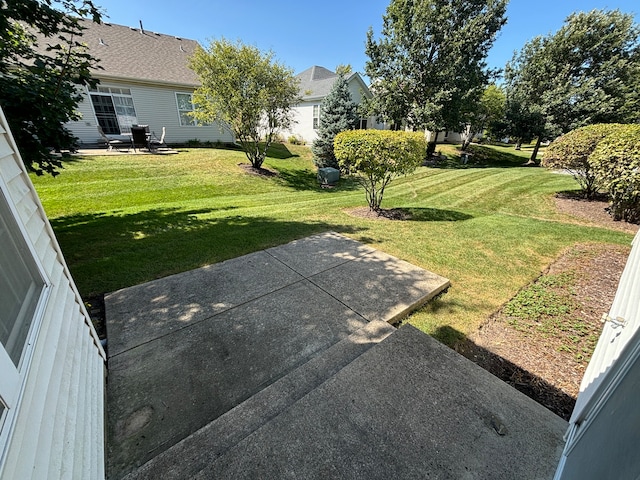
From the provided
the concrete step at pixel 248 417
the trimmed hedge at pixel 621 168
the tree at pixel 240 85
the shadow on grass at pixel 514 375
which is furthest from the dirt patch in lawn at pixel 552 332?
the tree at pixel 240 85

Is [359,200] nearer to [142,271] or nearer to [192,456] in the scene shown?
[142,271]

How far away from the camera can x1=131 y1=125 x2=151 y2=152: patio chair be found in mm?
11760

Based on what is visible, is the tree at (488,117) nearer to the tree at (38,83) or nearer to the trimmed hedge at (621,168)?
the trimmed hedge at (621,168)

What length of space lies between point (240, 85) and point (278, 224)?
731cm

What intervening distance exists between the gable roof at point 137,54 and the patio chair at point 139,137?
125 inches

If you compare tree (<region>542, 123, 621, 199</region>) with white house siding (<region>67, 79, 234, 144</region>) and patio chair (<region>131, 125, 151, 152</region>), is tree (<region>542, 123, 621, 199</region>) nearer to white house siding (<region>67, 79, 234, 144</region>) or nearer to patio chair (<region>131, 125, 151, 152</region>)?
white house siding (<region>67, 79, 234, 144</region>)

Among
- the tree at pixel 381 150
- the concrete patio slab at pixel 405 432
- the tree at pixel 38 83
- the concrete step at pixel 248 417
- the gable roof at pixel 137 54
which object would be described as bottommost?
the concrete step at pixel 248 417

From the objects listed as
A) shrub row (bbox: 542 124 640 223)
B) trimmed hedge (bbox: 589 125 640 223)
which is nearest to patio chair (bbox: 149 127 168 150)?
shrub row (bbox: 542 124 640 223)

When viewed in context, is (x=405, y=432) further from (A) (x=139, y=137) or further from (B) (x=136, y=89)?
(B) (x=136, y=89)

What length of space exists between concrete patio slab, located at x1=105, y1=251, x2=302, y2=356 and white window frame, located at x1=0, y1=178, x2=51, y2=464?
4.16 feet

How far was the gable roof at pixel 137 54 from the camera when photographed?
13053 millimetres

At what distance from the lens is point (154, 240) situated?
5.11m

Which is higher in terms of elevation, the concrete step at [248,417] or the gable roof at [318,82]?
the gable roof at [318,82]

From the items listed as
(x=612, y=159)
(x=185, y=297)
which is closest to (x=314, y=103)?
(x=612, y=159)
